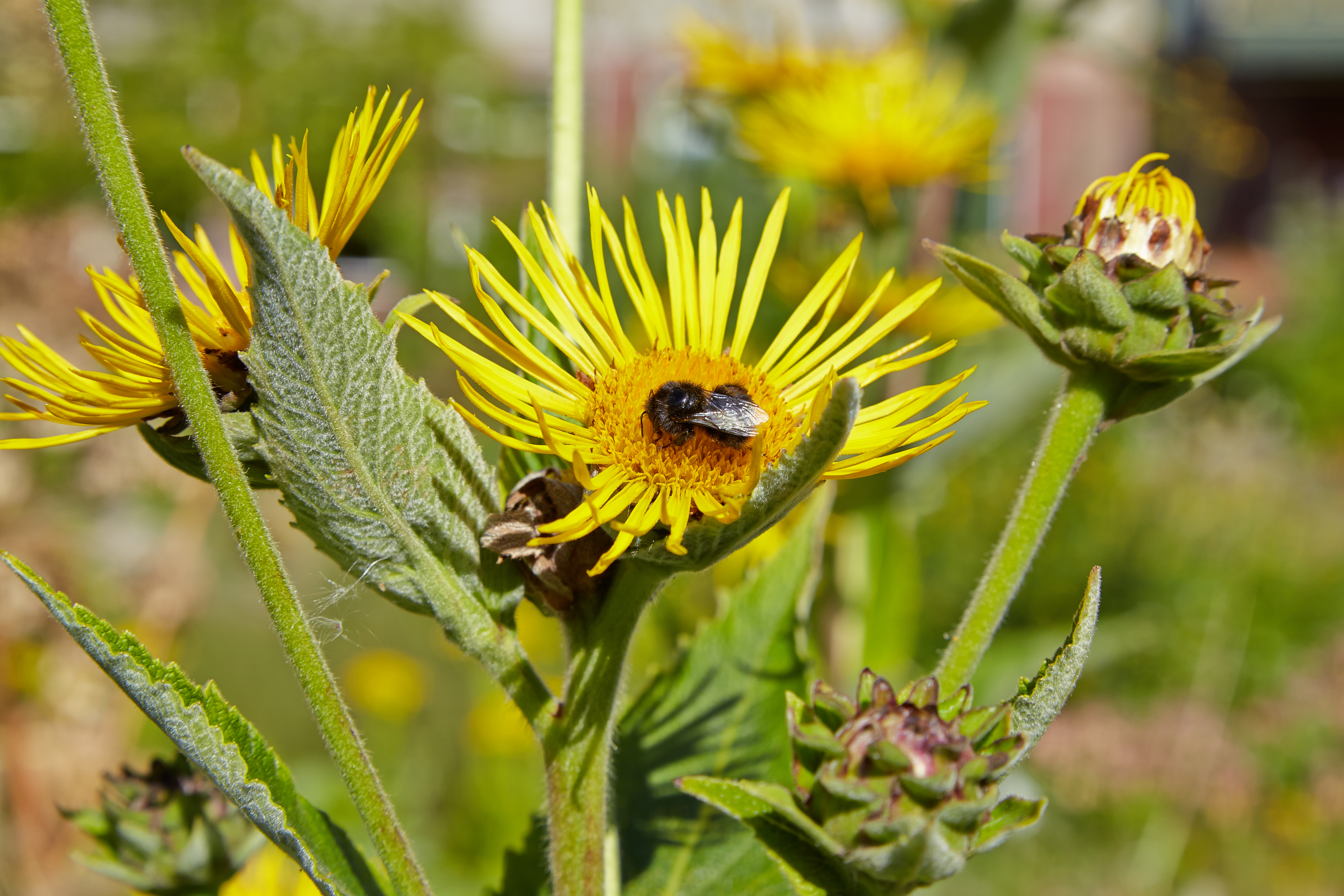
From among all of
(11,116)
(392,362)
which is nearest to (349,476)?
(392,362)

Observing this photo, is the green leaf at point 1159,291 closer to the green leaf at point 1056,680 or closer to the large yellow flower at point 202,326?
the green leaf at point 1056,680

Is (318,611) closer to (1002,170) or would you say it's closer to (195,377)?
(195,377)

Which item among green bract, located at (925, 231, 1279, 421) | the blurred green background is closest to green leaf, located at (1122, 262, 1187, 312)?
green bract, located at (925, 231, 1279, 421)

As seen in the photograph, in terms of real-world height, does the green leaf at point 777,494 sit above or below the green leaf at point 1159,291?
below

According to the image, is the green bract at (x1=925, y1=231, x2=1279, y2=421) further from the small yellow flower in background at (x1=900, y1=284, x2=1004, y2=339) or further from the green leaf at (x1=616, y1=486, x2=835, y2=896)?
the small yellow flower in background at (x1=900, y1=284, x2=1004, y2=339)

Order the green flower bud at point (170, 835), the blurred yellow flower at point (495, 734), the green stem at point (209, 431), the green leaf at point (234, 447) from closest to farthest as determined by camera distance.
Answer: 1. the green stem at point (209, 431)
2. the green leaf at point (234, 447)
3. the green flower bud at point (170, 835)
4. the blurred yellow flower at point (495, 734)

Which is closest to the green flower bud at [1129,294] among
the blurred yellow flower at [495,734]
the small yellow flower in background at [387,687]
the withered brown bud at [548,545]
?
the withered brown bud at [548,545]
